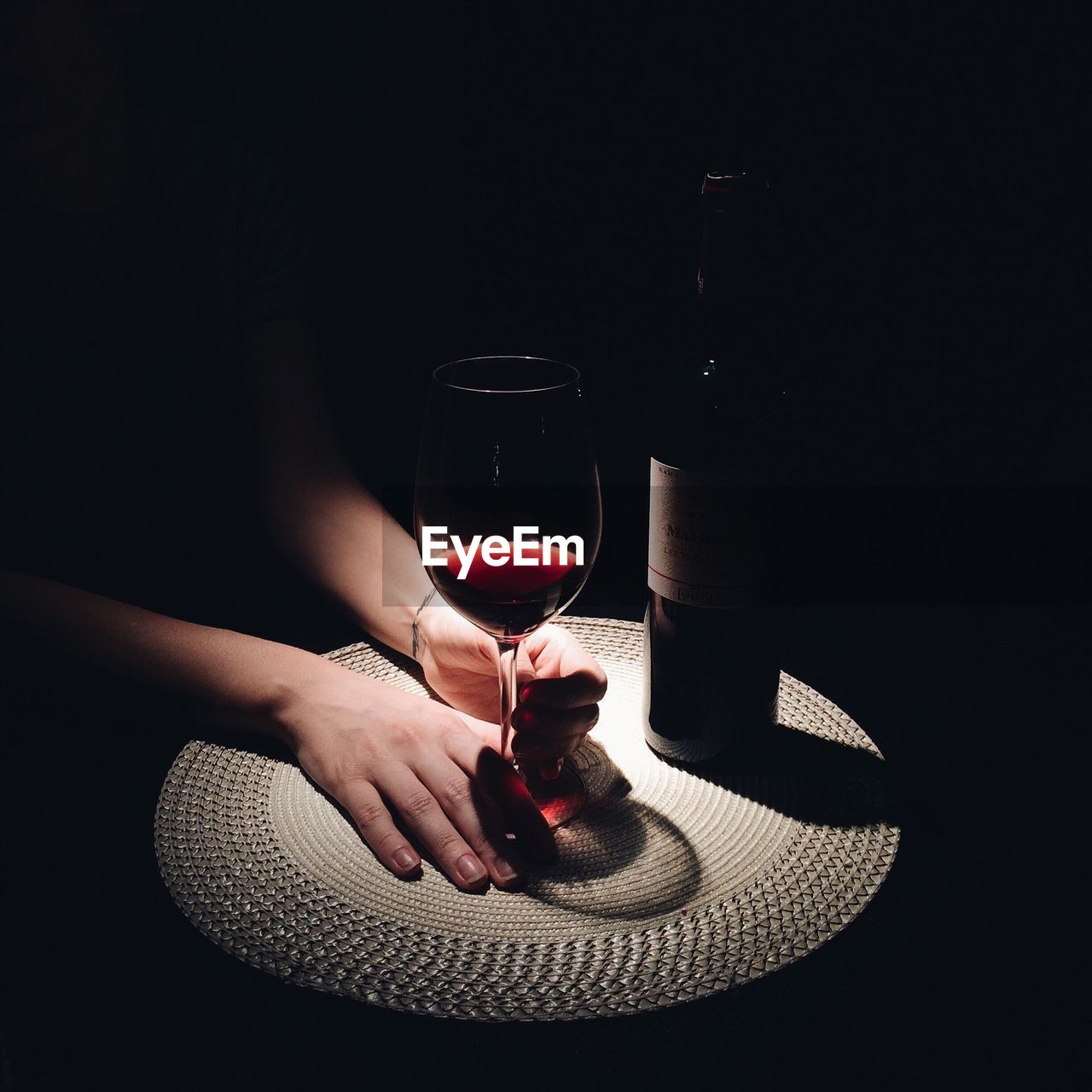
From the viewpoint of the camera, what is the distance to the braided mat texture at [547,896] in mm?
591

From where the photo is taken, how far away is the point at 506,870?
683 millimetres

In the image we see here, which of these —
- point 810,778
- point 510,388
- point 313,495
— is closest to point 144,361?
point 313,495

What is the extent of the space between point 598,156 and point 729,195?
1033 mm

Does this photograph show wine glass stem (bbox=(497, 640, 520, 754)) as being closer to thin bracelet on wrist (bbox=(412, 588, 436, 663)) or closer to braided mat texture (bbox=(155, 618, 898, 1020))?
braided mat texture (bbox=(155, 618, 898, 1020))

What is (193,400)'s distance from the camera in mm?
1366

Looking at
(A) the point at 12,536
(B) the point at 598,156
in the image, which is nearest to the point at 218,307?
(A) the point at 12,536

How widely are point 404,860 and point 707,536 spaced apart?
0.31 m

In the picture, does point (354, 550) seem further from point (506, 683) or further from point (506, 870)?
point (506, 870)

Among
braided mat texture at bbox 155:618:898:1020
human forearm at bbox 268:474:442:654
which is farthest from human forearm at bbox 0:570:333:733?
human forearm at bbox 268:474:442:654

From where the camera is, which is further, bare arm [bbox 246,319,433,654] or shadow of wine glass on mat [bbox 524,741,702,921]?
bare arm [bbox 246,319,433,654]

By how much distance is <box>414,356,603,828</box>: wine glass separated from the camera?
27.9 inches

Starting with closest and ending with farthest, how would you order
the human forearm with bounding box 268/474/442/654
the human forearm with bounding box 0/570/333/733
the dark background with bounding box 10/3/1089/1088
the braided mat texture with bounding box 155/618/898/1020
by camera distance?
the braided mat texture with bounding box 155/618/898/1020 < the human forearm with bounding box 0/570/333/733 < the human forearm with bounding box 268/474/442/654 < the dark background with bounding box 10/3/1089/1088

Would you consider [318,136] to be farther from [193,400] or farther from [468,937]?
[468,937]

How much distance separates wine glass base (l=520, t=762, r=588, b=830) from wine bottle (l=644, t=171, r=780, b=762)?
3.3 inches
